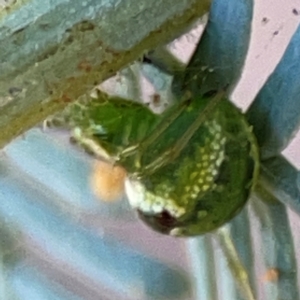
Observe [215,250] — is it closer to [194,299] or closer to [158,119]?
[194,299]

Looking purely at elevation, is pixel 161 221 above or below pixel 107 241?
above

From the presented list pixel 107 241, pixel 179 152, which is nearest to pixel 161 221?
pixel 179 152

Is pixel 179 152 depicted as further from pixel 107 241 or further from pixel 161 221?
pixel 107 241

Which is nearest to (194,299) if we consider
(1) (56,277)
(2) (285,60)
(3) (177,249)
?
(3) (177,249)

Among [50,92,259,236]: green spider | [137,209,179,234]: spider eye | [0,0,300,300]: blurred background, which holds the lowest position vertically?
[0,0,300,300]: blurred background

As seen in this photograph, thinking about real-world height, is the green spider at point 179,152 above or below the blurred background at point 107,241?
above

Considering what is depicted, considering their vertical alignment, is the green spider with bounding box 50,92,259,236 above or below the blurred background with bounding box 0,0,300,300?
above
